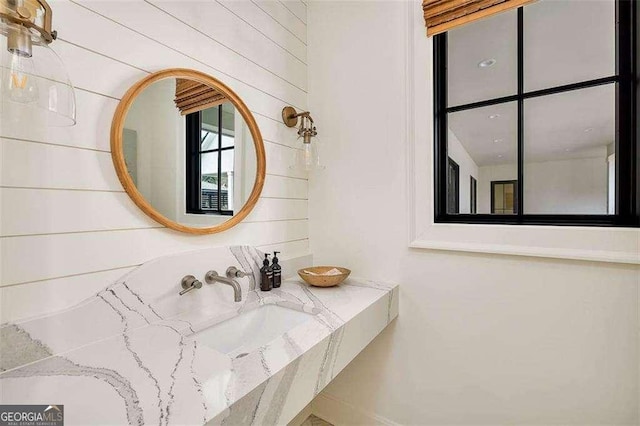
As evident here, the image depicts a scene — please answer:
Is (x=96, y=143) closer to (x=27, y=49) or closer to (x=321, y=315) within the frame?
(x=27, y=49)

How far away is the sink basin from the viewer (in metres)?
1.14

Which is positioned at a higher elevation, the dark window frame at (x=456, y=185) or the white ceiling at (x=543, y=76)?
the white ceiling at (x=543, y=76)

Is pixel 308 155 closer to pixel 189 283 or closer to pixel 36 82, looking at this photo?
pixel 189 283

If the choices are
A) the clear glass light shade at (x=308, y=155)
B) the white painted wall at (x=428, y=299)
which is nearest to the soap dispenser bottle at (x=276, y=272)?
the white painted wall at (x=428, y=299)

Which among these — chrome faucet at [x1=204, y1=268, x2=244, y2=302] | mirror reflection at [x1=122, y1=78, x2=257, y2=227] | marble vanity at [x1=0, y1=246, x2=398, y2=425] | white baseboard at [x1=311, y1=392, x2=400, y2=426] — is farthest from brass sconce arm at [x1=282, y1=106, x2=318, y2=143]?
white baseboard at [x1=311, y1=392, x2=400, y2=426]

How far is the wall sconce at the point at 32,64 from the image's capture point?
617 mm

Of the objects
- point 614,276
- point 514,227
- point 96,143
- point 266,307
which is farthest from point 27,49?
point 614,276

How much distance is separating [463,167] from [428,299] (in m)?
0.81

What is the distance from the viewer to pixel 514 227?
1298mm

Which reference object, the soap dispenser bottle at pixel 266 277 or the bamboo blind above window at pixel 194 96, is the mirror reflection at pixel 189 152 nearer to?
the bamboo blind above window at pixel 194 96

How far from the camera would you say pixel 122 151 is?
1005 millimetres

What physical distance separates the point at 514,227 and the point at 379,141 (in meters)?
0.78
